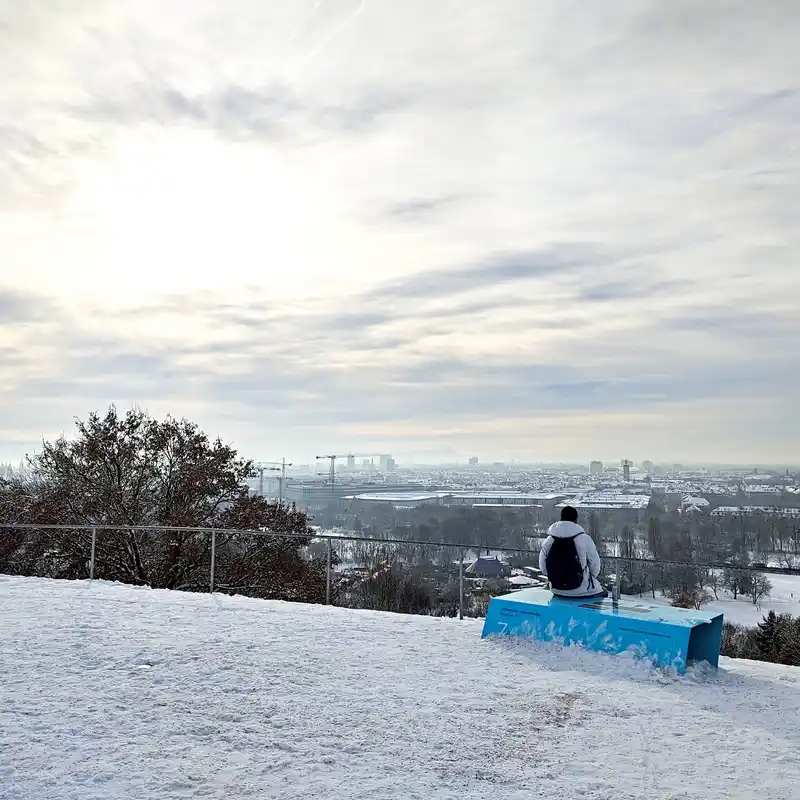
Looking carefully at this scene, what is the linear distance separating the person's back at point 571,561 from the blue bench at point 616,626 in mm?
143

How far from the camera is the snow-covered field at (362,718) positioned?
443 cm

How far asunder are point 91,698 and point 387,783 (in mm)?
2634

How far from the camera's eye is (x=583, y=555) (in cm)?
859

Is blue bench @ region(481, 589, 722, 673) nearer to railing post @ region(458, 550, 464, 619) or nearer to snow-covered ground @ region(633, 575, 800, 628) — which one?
railing post @ region(458, 550, 464, 619)

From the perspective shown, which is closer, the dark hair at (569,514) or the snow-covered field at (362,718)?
the snow-covered field at (362,718)

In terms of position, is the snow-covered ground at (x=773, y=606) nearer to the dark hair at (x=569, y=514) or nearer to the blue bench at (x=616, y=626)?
the dark hair at (x=569, y=514)

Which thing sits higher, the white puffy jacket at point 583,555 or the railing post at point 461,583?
the white puffy jacket at point 583,555

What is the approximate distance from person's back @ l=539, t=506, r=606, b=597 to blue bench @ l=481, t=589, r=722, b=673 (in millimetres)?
143

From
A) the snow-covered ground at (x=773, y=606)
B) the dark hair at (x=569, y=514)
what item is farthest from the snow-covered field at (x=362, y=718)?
the snow-covered ground at (x=773, y=606)

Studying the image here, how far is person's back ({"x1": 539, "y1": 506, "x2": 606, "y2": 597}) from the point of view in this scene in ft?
28.1

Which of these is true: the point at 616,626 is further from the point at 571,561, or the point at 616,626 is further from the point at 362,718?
the point at 362,718

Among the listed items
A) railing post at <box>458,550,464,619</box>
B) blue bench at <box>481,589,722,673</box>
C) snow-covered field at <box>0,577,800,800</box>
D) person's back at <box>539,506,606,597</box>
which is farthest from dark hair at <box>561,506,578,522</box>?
railing post at <box>458,550,464,619</box>

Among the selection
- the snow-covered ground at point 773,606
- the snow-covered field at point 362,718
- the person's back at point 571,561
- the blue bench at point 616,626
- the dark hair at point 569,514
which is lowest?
the snow-covered ground at point 773,606

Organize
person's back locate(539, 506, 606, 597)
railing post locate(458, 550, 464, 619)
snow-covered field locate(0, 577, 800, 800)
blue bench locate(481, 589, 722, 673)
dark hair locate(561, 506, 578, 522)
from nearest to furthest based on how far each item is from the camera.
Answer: snow-covered field locate(0, 577, 800, 800)
blue bench locate(481, 589, 722, 673)
person's back locate(539, 506, 606, 597)
dark hair locate(561, 506, 578, 522)
railing post locate(458, 550, 464, 619)
